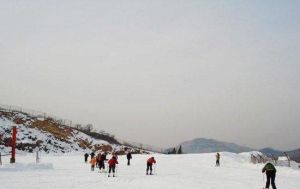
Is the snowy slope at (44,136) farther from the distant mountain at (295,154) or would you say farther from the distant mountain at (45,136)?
the distant mountain at (295,154)

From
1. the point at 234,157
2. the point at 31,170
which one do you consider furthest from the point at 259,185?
the point at 234,157

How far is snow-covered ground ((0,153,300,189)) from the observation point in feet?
82.6

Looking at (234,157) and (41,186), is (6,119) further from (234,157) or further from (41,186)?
(41,186)

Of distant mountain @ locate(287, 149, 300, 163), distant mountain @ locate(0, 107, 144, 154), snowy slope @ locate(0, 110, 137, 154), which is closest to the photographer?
distant mountain @ locate(287, 149, 300, 163)

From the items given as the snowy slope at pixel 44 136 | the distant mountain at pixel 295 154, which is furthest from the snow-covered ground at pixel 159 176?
the snowy slope at pixel 44 136

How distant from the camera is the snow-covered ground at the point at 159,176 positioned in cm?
2517

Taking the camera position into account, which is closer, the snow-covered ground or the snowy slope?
the snow-covered ground

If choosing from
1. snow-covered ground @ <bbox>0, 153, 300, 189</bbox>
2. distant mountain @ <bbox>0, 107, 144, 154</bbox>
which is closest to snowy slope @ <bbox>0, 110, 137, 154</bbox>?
distant mountain @ <bbox>0, 107, 144, 154</bbox>

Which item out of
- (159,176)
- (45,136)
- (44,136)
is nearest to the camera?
(159,176)

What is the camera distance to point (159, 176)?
105 ft

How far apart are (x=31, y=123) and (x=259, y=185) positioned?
67881 millimetres

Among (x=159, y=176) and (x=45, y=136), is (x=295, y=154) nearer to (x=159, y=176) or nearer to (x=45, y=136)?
(x=159, y=176)

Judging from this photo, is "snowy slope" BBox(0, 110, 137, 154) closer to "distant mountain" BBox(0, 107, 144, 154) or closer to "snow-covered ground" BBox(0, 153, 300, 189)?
"distant mountain" BBox(0, 107, 144, 154)

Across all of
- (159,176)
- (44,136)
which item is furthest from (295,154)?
(44,136)
